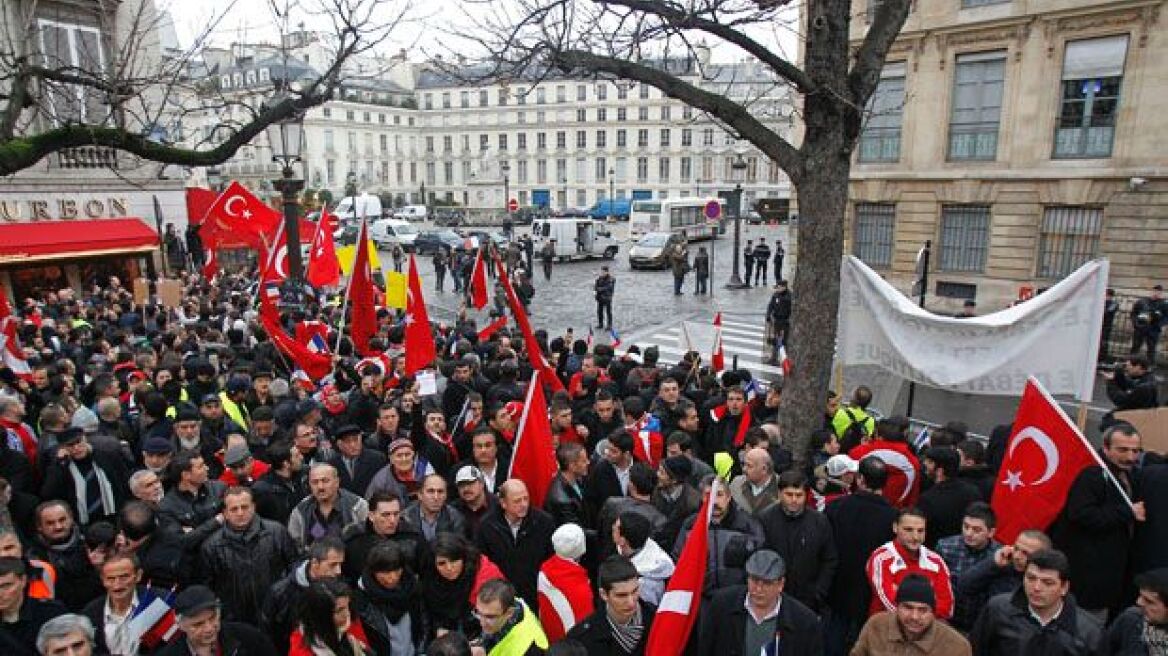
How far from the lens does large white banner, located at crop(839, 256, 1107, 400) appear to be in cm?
651

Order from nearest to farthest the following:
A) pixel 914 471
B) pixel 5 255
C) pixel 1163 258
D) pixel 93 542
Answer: pixel 93 542 < pixel 914 471 < pixel 5 255 < pixel 1163 258

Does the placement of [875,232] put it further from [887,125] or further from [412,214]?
[412,214]

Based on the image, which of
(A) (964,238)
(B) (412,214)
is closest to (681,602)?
(A) (964,238)

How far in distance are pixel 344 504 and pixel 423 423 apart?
2.11m

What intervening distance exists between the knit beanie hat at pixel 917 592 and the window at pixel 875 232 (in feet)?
66.5

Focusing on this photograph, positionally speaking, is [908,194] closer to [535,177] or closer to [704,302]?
[704,302]

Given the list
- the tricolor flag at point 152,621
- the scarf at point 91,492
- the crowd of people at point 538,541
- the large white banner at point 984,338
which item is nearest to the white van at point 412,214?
the crowd of people at point 538,541

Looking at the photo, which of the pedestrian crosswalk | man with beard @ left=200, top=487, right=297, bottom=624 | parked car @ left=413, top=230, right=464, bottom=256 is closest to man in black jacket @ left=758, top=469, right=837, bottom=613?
man with beard @ left=200, top=487, right=297, bottom=624

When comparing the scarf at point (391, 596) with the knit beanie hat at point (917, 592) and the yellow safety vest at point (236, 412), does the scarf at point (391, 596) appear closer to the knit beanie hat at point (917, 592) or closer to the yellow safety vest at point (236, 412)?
the knit beanie hat at point (917, 592)

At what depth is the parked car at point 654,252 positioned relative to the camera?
31.5 meters

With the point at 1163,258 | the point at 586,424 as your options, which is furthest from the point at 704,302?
the point at 586,424

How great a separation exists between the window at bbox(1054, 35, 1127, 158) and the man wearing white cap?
19.2m

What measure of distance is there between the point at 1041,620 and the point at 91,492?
6271mm

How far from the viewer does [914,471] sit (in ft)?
18.9
